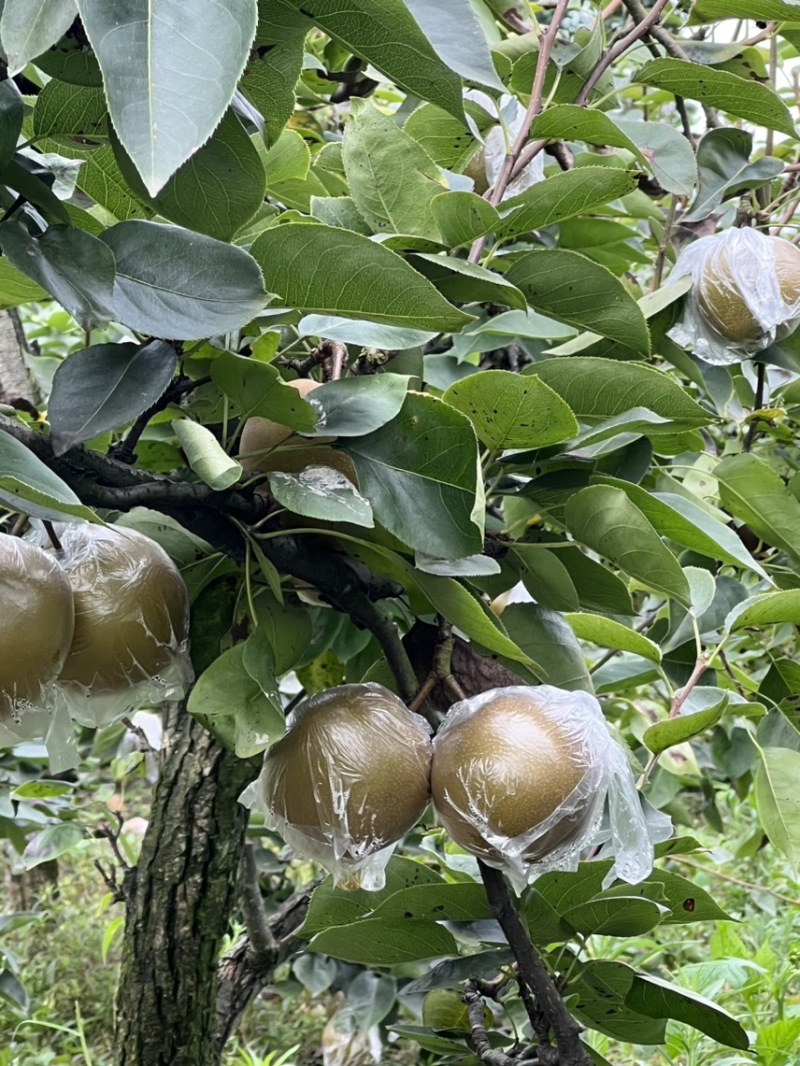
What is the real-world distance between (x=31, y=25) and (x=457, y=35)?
20 centimetres

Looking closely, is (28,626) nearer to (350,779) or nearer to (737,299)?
(350,779)

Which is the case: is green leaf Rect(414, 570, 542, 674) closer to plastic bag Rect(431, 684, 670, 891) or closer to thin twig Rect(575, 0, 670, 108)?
plastic bag Rect(431, 684, 670, 891)

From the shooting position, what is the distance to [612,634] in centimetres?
68

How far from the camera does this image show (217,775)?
1.15 m

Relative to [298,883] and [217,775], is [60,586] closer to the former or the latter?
[217,775]

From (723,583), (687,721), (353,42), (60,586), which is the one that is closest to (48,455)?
(60,586)

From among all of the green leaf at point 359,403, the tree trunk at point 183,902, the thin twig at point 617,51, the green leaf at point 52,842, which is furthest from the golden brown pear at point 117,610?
the green leaf at point 52,842

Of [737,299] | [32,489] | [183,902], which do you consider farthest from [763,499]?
[183,902]

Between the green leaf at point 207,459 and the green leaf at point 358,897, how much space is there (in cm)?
32

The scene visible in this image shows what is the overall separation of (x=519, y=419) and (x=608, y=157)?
0.48m

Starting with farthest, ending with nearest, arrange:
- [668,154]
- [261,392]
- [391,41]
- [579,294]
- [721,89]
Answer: [668,154], [721,89], [579,294], [261,392], [391,41]

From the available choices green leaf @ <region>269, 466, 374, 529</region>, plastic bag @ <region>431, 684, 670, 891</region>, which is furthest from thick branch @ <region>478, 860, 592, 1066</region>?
green leaf @ <region>269, 466, 374, 529</region>

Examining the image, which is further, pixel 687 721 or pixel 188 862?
pixel 188 862

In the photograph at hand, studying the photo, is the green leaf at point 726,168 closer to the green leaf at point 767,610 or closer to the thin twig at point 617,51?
the thin twig at point 617,51
